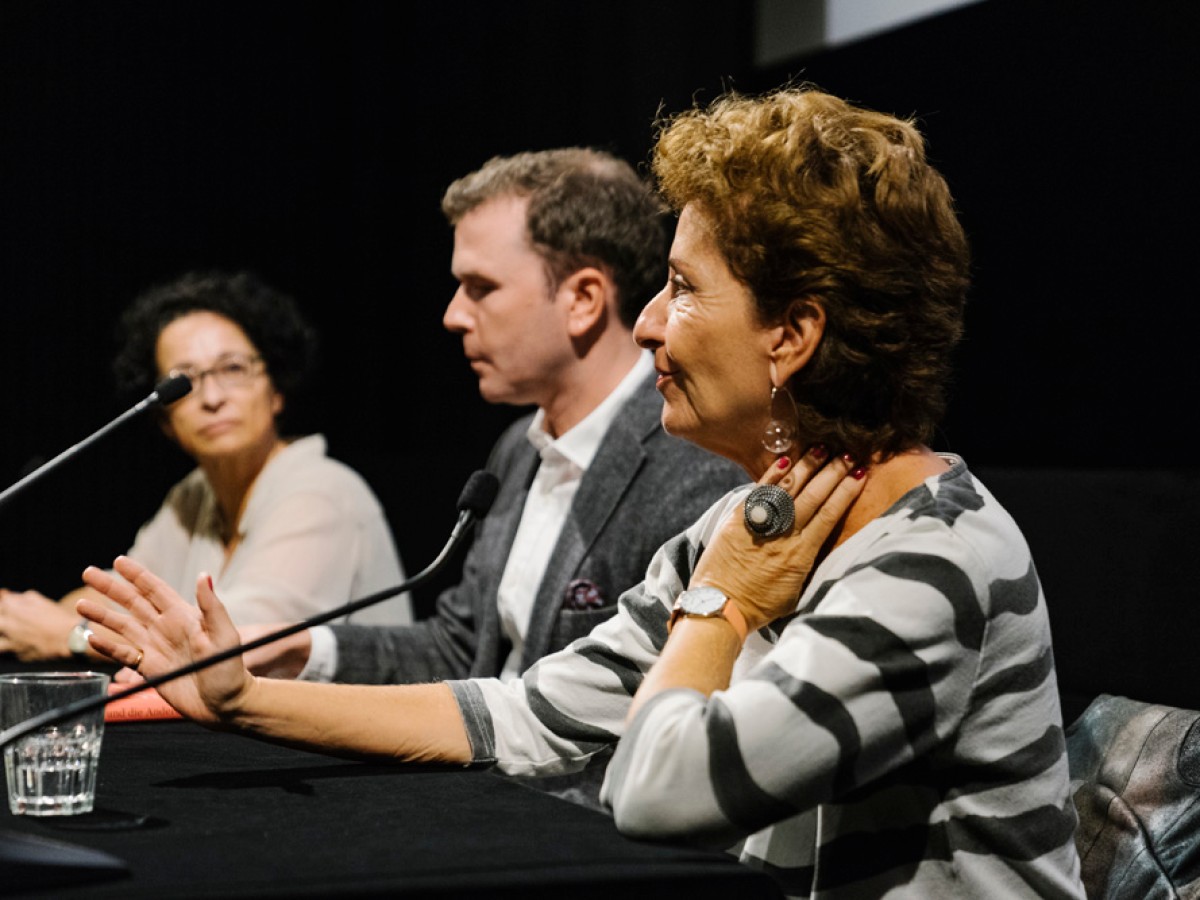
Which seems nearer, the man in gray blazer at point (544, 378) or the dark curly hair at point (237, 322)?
the man in gray blazer at point (544, 378)

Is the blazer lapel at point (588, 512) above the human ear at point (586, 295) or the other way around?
the other way around

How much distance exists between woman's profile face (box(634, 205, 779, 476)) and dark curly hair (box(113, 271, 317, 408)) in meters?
1.86

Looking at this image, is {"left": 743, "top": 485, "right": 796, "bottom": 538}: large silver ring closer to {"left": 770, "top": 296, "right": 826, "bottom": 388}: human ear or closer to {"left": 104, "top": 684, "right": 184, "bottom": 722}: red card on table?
{"left": 770, "top": 296, "right": 826, "bottom": 388}: human ear

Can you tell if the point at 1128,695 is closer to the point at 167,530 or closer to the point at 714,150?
the point at 714,150

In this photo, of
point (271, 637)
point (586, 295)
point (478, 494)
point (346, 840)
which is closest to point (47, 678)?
point (271, 637)

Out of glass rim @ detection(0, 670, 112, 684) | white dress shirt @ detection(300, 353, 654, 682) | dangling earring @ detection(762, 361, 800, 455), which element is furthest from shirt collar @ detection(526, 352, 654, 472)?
glass rim @ detection(0, 670, 112, 684)

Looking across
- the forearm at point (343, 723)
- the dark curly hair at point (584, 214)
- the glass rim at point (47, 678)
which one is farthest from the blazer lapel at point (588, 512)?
the glass rim at point (47, 678)

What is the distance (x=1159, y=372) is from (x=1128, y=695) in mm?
671

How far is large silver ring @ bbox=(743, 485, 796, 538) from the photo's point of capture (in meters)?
1.27

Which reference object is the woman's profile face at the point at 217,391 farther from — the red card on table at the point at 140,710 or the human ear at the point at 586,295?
the red card on table at the point at 140,710

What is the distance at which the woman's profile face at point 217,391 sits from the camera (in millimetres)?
2998

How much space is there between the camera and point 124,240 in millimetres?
4059

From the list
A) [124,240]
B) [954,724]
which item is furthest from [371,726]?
[124,240]

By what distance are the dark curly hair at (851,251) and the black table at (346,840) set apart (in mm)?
449
